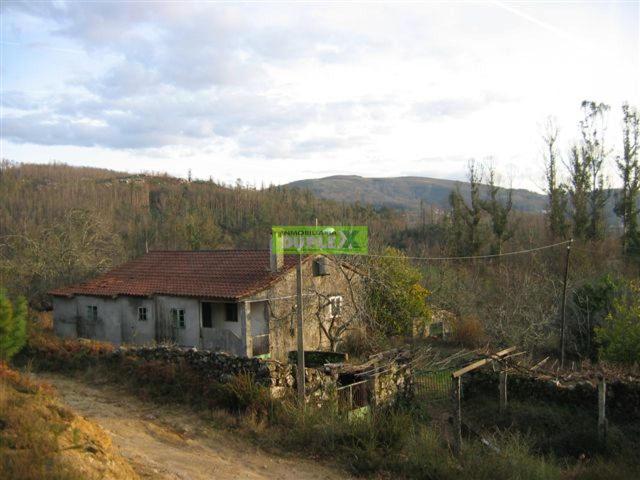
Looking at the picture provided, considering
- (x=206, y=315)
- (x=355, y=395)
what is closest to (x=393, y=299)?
(x=206, y=315)

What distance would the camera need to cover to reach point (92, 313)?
24469 millimetres

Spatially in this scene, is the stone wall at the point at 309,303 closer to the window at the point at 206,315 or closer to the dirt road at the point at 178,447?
the window at the point at 206,315

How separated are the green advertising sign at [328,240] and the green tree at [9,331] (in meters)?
8.63

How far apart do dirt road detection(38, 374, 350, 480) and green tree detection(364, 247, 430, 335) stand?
1492 cm

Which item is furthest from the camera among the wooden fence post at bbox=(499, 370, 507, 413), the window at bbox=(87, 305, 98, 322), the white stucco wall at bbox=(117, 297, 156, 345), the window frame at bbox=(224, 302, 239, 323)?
the window at bbox=(87, 305, 98, 322)

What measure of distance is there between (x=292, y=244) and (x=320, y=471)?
4.50 m

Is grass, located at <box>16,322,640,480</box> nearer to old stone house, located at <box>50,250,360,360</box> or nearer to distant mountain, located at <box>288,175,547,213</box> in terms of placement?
old stone house, located at <box>50,250,360,360</box>

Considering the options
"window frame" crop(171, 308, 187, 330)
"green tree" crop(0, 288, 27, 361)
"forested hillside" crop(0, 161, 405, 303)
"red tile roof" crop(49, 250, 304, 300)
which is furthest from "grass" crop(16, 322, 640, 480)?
"forested hillside" crop(0, 161, 405, 303)

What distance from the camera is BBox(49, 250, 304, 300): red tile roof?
852 inches

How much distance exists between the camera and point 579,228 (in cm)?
3788

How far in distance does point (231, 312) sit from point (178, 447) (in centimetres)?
1197

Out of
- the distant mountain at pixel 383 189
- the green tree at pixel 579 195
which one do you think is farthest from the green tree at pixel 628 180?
the distant mountain at pixel 383 189

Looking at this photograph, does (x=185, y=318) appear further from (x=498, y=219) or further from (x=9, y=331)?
(x=498, y=219)

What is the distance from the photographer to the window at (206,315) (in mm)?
22312
